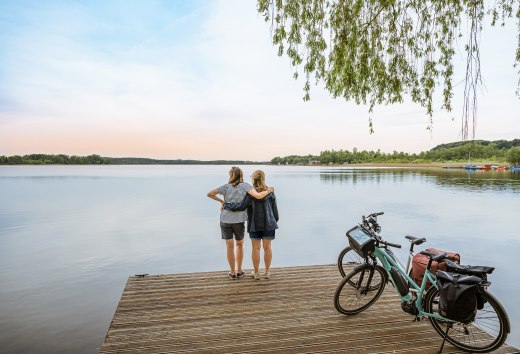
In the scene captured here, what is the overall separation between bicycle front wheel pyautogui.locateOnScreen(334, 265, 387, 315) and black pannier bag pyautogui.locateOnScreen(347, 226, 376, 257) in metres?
0.28

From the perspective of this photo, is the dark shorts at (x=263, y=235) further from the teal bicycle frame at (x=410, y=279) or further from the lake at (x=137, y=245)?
the teal bicycle frame at (x=410, y=279)

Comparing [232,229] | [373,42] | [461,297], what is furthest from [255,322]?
[373,42]

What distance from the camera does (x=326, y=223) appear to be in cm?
2133

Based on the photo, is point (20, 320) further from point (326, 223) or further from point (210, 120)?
point (210, 120)

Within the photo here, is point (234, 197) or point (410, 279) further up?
point (234, 197)

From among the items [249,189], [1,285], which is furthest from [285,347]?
[1,285]

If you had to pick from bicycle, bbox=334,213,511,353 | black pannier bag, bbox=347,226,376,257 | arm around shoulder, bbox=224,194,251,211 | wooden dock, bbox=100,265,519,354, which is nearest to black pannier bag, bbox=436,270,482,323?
bicycle, bbox=334,213,511,353

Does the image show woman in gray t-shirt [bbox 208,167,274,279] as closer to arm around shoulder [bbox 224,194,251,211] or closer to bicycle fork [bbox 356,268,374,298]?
arm around shoulder [bbox 224,194,251,211]

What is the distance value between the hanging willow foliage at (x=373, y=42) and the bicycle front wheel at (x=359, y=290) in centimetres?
226

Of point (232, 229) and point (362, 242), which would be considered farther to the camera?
point (232, 229)

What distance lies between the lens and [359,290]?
4.31 m

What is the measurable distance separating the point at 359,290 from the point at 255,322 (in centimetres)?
141

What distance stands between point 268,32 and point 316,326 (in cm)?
431

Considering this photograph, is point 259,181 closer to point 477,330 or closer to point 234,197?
point 234,197
